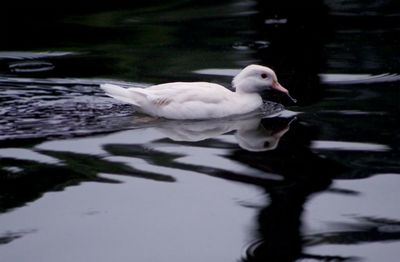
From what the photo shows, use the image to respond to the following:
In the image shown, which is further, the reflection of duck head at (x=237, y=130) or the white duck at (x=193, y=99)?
the white duck at (x=193, y=99)

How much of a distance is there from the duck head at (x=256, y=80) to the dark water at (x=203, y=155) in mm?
270

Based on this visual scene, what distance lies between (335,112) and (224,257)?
3772 millimetres

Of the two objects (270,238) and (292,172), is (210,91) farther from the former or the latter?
(270,238)

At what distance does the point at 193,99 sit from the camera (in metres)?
9.06

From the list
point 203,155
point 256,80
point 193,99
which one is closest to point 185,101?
point 193,99

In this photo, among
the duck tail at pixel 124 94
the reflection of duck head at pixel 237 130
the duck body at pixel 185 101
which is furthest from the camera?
the duck tail at pixel 124 94

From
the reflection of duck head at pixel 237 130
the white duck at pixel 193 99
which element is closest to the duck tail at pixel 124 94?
the white duck at pixel 193 99

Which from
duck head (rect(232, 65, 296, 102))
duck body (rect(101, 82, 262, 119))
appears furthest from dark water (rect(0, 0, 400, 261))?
duck head (rect(232, 65, 296, 102))

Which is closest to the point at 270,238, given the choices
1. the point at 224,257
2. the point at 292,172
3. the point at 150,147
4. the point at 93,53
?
the point at 224,257

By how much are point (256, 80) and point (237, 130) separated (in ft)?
3.18

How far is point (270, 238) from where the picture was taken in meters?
5.99

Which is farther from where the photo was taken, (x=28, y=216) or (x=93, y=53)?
(x=93, y=53)

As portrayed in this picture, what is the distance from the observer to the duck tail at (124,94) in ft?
30.5

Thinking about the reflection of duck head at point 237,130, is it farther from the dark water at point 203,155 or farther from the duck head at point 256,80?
the duck head at point 256,80
